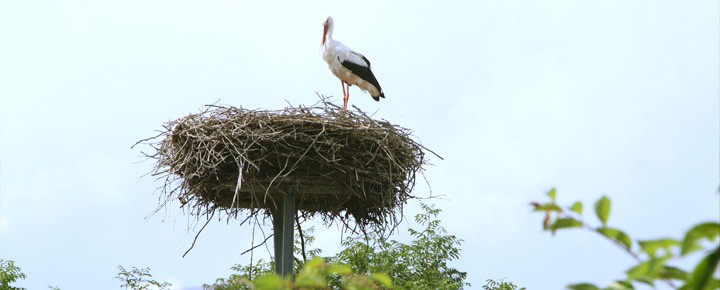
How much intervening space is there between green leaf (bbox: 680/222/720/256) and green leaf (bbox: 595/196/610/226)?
0.37ft

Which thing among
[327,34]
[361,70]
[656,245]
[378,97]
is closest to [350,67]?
[361,70]

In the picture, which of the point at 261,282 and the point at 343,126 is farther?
the point at 343,126

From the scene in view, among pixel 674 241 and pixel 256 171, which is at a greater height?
pixel 256 171

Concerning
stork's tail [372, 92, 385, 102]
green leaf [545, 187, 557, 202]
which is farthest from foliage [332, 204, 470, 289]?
green leaf [545, 187, 557, 202]

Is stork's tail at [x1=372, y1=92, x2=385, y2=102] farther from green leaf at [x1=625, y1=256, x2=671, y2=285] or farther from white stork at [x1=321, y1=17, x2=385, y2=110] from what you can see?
green leaf at [x1=625, y1=256, x2=671, y2=285]

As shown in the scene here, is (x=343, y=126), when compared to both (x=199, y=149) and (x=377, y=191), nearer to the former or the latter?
(x=377, y=191)

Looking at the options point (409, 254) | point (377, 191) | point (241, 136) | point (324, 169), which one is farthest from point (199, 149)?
point (409, 254)

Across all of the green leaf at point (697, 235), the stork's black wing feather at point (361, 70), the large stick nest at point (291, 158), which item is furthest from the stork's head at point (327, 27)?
the green leaf at point (697, 235)

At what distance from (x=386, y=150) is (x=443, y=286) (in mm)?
4095

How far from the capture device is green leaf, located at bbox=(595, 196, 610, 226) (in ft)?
2.92

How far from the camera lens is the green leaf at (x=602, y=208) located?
2.92ft

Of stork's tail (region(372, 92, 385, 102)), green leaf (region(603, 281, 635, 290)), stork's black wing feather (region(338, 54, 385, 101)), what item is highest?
stork's black wing feather (region(338, 54, 385, 101))

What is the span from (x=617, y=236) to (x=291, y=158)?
454cm

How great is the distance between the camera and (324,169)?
5.51 m
